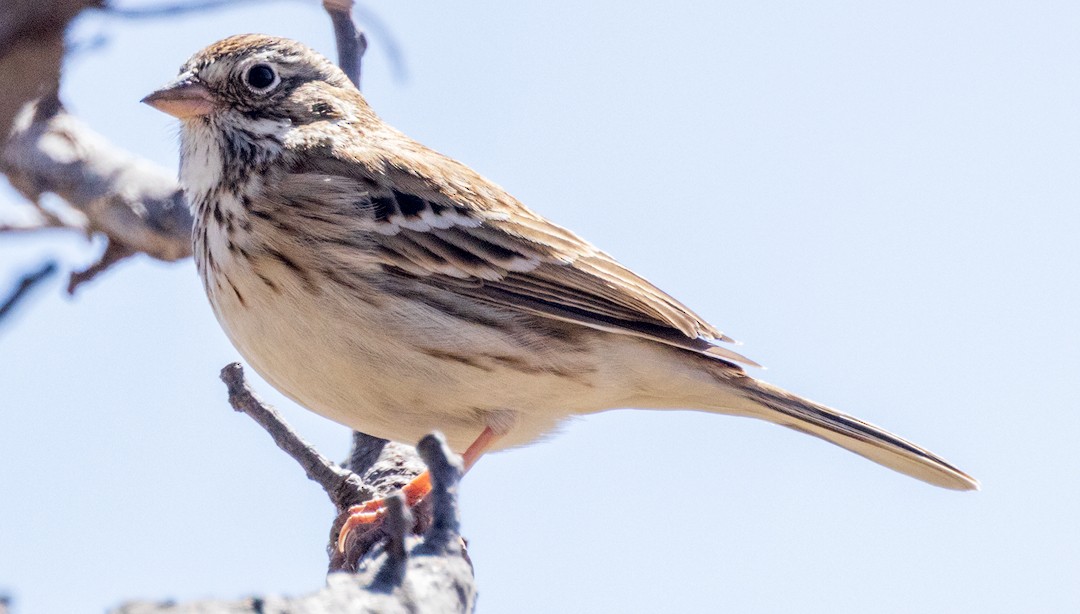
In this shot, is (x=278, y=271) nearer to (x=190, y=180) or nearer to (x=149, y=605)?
(x=190, y=180)

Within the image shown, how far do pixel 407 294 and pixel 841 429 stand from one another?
200cm

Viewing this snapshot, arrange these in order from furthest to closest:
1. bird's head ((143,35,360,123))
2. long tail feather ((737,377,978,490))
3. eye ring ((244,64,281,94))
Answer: eye ring ((244,64,281,94)) < bird's head ((143,35,360,123)) < long tail feather ((737,377,978,490))

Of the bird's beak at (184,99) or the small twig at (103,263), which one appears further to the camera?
the small twig at (103,263)

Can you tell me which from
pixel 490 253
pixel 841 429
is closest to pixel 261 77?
pixel 490 253

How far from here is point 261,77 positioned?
538 centimetres

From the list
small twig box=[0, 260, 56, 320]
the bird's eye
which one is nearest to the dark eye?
the bird's eye

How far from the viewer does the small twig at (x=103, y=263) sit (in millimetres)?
5352

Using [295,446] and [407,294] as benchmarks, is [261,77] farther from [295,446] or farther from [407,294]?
[295,446]

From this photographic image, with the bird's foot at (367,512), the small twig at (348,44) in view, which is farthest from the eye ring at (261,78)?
the bird's foot at (367,512)

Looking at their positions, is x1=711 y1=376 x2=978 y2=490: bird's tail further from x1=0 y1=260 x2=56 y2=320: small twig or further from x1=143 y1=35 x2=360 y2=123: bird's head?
x1=0 y1=260 x2=56 y2=320: small twig

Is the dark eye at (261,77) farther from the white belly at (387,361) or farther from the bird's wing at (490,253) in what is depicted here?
the white belly at (387,361)

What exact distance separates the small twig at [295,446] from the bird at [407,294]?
0.41ft

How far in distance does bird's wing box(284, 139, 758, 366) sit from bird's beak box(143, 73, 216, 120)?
523mm

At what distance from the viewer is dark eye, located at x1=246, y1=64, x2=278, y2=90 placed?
17.5 ft
